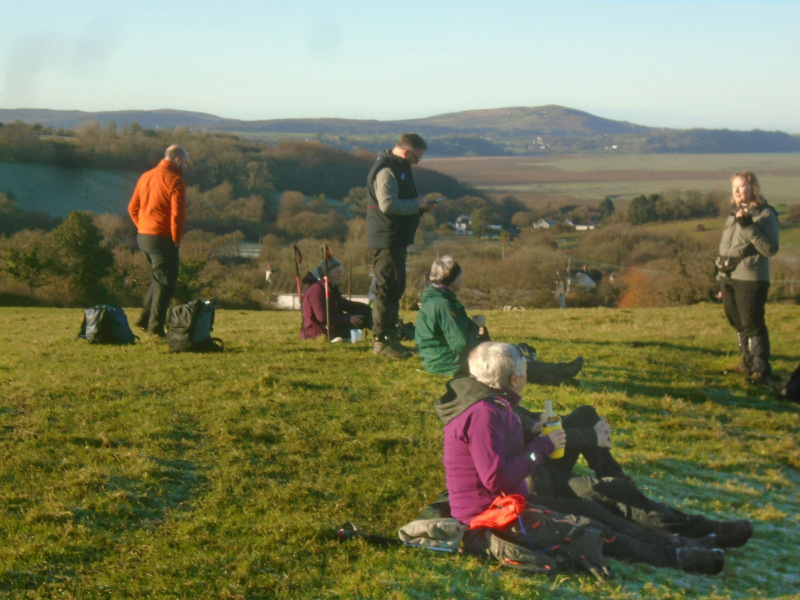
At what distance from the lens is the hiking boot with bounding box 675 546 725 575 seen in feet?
14.2

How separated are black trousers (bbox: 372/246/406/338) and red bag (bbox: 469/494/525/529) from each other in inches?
177

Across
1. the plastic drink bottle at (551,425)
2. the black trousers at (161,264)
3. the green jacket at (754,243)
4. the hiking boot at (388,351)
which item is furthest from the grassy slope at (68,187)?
the plastic drink bottle at (551,425)

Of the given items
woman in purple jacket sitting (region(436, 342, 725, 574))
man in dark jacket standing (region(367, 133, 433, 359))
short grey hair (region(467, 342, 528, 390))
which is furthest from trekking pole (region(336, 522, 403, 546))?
man in dark jacket standing (region(367, 133, 433, 359))

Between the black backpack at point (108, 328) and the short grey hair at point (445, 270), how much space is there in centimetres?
506

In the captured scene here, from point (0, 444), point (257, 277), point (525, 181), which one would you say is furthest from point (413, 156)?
point (525, 181)

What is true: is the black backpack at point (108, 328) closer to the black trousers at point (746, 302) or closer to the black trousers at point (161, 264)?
the black trousers at point (161, 264)

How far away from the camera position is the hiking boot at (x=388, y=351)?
29.6 ft

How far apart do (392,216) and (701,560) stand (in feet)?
16.9

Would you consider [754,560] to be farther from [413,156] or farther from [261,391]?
[413,156]

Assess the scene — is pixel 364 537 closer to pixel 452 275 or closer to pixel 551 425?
pixel 551 425

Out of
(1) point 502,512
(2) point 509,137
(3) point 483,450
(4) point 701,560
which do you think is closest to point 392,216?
(3) point 483,450

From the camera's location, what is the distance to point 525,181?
377 ft

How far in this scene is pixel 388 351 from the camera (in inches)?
358

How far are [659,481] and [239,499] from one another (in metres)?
3.23
